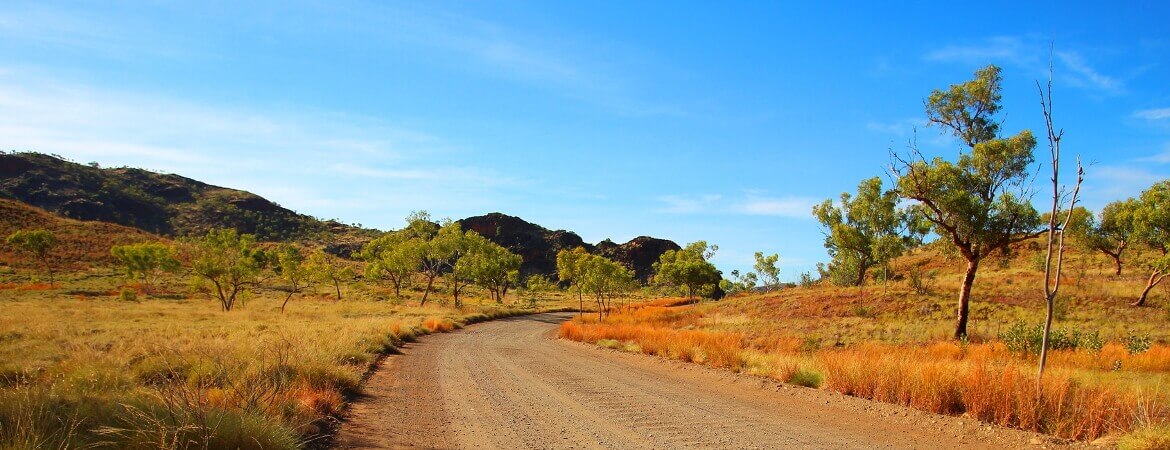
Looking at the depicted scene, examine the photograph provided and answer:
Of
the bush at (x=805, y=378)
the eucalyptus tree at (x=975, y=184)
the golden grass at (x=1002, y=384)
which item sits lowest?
the bush at (x=805, y=378)

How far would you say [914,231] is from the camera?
44750 millimetres

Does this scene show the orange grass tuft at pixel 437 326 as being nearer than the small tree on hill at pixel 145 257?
Yes

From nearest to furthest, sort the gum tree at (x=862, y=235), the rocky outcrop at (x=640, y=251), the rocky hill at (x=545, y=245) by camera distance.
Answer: the gum tree at (x=862, y=235) < the rocky outcrop at (x=640, y=251) < the rocky hill at (x=545, y=245)

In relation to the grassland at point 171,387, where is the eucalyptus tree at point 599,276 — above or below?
above

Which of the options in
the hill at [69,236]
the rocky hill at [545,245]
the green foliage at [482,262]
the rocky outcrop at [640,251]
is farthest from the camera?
the rocky hill at [545,245]

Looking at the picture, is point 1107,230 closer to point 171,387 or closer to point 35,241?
point 171,387

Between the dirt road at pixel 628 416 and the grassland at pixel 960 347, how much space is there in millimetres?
595

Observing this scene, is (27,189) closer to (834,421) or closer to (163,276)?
(163,276)

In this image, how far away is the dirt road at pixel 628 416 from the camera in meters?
7.27

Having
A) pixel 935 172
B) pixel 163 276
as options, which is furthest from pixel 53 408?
pixel 163 276

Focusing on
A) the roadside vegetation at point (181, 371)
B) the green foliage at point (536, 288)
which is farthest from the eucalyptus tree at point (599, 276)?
the green foliage at point (536, 288)

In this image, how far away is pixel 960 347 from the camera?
16703mm

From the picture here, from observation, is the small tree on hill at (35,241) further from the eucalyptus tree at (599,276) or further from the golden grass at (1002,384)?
the golden grass at (1002,384)

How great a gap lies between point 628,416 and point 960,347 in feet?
43.8
